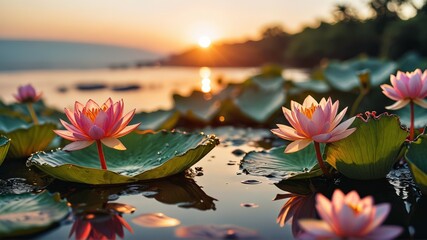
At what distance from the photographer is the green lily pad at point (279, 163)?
1.84 metres

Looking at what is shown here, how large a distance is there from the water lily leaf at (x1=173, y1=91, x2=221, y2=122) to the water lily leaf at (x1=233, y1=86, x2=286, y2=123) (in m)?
0.25

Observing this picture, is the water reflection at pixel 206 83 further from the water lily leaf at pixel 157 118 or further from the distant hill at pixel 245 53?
the distant hill at pixel 245 53

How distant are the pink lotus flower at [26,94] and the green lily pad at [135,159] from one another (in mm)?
1113

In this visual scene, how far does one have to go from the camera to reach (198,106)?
4242 millimetres

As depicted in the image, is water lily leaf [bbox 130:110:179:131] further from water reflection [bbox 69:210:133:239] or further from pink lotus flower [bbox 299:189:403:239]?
pink lotus flower [bbox 299:189:403:239]

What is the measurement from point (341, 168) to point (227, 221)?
585 mm

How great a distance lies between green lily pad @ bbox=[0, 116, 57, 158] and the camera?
2.24 m

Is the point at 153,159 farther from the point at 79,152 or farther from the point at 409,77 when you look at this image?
the point at 409,77

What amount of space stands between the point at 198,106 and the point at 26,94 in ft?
5.75

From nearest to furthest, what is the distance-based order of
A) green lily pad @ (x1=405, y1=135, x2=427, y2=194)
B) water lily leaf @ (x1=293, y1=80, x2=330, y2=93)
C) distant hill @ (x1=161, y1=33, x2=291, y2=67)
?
green lily pad @ (x1=405, y1=135, x2=427, y2=194), water lily leaf @ (x1=293, y1=80, x2=330, y2=93), distant hill @ (x1=161, y1=33, x2=291, y2=67)

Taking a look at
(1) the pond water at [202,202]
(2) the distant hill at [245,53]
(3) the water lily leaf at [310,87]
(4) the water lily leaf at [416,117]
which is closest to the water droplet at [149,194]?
(1) the pond water at [202,202]

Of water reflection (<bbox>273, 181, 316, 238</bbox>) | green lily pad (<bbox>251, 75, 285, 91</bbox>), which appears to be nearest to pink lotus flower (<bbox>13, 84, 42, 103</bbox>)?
water reflection (<bbox>273, 181, 316, 238</bbox>)

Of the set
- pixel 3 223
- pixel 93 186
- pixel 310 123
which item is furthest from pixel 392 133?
pixel 3 223

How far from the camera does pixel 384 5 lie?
95.3 feet
